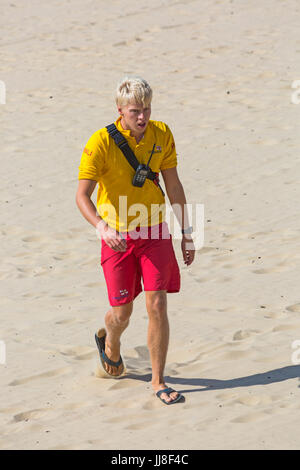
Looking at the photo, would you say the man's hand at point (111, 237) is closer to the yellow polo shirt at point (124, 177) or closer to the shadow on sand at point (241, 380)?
the yellow polo shirt at point (124, 177)

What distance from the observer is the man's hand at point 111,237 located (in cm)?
510

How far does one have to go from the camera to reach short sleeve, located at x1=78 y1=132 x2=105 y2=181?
17.4 ft

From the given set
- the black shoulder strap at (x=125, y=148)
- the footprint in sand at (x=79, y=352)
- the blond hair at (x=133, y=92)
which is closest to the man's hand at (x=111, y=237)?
the black shoulder strap at (x=125, y=148)

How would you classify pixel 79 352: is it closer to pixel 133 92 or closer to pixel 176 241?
pixel 133 92

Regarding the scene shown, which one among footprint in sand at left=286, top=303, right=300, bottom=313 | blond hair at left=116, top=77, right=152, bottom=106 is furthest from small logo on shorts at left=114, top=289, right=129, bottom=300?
footprint in sand at left=286, top=303, right=300, bottom=313

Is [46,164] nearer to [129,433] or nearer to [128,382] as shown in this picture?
[128,382]

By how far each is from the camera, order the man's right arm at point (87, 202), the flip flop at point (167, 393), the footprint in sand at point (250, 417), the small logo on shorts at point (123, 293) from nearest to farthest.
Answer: the footprint in sand at point (250, 417) → the man's right arm at point (87, 202) → the flip flop at point (167, 393) → the small logo on shorts at point (123, 293)

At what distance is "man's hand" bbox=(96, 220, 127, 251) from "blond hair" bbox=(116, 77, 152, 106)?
30.2 inches

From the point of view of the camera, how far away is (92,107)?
13.9 meters

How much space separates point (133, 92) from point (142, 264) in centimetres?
109

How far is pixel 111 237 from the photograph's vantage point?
5.11 meters

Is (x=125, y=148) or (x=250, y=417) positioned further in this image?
(x=125, y=148)

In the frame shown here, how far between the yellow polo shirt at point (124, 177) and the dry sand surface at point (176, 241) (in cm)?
119

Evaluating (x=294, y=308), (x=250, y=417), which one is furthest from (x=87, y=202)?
(x=294, y=308)
